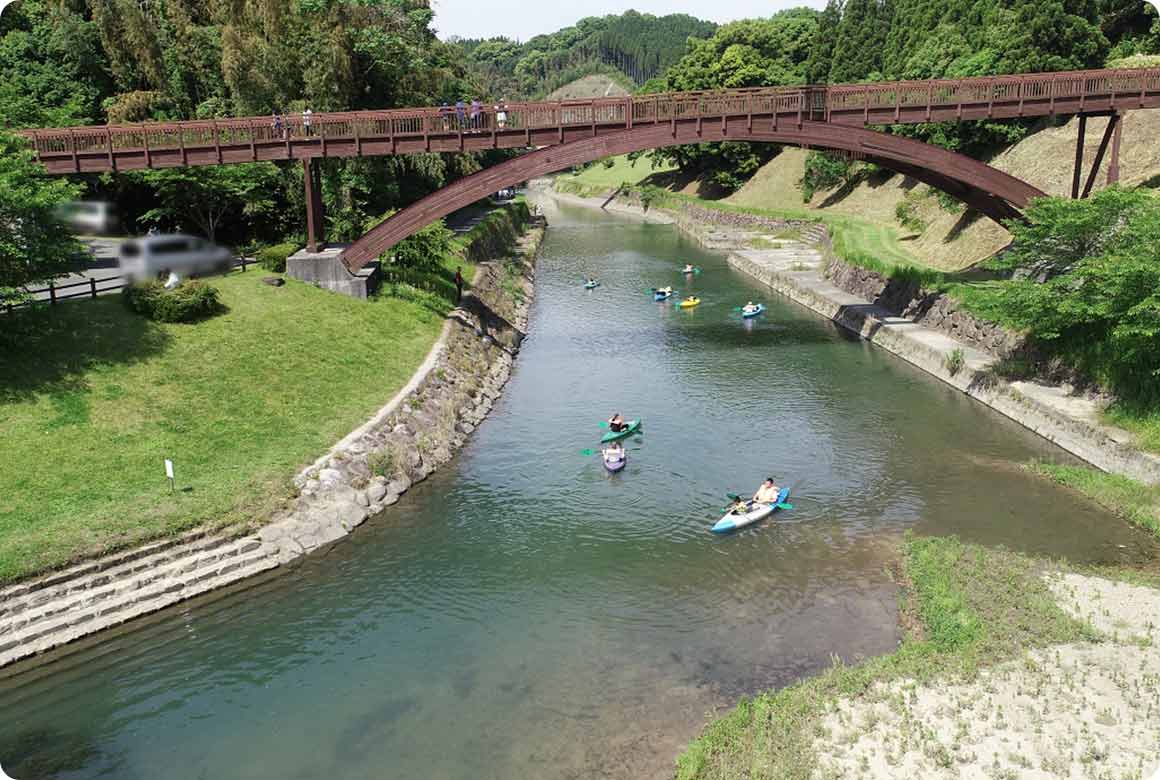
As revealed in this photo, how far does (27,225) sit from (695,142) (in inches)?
1082

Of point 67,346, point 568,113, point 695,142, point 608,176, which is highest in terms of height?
point 568,113

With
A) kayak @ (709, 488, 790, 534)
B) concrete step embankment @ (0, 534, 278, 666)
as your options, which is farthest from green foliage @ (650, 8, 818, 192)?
concrete step embankment @ (0, 534, 278, 666)

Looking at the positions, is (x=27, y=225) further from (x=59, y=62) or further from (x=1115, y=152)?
(x=1115, y=152)

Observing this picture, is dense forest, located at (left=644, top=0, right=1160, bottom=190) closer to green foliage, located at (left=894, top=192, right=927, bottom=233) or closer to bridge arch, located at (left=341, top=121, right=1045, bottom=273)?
green foliage, located at (left=894, top=192, right=927, bottom=233)

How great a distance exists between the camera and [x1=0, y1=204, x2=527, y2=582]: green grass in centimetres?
2275

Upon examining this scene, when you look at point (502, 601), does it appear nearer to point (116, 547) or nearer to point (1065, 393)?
point (116, 547)

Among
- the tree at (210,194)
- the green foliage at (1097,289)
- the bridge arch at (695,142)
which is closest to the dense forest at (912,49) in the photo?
the bridge arch at (695,142)

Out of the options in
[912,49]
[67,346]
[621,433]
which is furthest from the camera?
[912,49]

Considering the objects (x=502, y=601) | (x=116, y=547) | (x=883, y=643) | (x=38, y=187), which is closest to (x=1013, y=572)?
(x=883, y=643)

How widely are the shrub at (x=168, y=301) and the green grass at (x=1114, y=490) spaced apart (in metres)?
34.4

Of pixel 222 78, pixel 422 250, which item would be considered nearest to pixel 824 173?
pixel 422 250

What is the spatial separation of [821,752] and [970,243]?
154 ft

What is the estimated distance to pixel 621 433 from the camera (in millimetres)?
33875

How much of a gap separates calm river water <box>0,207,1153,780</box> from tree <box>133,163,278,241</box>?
825 inches
